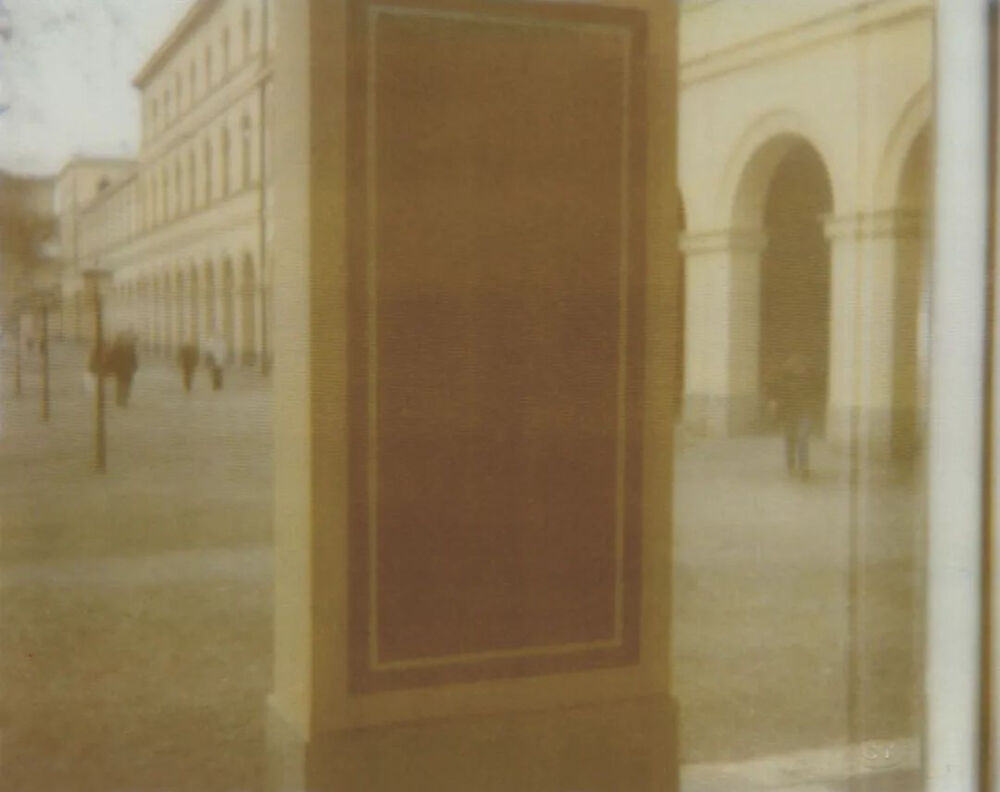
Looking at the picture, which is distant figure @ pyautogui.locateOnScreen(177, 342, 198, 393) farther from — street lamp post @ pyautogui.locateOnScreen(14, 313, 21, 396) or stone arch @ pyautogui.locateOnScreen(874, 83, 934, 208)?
stone arch @ pyautogui.locateOnScreen(874, 83, 934, 208)

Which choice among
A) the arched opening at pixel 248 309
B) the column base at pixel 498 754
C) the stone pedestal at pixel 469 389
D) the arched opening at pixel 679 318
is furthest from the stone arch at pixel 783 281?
the arched opening at pixel 248 309

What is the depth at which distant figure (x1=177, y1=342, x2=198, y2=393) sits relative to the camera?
6.99ft

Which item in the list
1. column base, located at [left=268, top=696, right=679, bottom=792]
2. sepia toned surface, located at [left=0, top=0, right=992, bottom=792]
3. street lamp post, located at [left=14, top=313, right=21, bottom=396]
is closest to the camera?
street lamp post, located at [left=14, top=313, right=21, bottom=396]

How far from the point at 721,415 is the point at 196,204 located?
1189 mm

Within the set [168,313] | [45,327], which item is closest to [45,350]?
[45,327]

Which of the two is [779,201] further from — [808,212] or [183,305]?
[183,305]

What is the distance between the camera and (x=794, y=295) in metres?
2.62

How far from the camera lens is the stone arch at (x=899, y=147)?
2473mm

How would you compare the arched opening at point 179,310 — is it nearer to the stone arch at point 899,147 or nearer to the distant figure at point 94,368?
the distant figure at point 94,368

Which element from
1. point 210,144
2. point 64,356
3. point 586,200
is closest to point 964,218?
point 586,200

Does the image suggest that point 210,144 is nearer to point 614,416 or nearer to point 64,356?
point 64,356

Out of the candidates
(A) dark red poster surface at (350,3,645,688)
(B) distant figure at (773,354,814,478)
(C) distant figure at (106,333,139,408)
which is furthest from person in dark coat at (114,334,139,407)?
(B) distant figure at (773,354,814,478)

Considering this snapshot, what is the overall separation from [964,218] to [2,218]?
1768 millimetres

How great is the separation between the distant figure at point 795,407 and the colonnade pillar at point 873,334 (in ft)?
0.19
